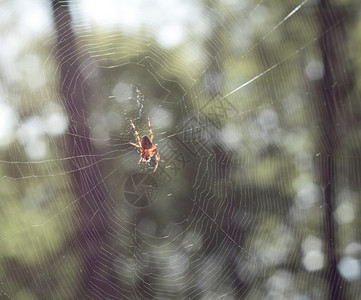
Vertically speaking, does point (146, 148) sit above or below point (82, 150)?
below

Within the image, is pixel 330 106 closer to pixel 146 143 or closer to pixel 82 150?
pixel 146 143

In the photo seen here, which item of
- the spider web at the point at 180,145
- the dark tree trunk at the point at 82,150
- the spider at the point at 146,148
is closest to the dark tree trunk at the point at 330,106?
the spider web at the point at 180,145

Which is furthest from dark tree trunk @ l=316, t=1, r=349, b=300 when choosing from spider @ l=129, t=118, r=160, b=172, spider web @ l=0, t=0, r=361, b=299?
spider @ l=129, t=118, r=160, b=172

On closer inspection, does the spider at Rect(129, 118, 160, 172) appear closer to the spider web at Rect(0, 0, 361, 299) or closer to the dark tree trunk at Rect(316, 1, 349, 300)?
the spider web at Rect(0, 0, 361, 299)

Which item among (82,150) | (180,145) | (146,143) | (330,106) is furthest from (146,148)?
(330,106)

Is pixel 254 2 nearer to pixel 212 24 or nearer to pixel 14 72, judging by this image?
pixel 212 24

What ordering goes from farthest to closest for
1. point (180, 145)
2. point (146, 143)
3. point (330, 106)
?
1. point (180, 145)
2. point (146, 143)
3. point (330, 106)
